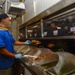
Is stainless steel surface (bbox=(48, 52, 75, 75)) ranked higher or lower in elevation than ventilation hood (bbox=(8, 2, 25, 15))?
lower

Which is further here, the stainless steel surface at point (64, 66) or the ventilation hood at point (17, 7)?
the ventilation hood at point (17, 7)

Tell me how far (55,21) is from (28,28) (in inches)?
67.0

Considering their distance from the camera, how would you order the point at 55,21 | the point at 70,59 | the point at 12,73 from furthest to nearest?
the point at 12,73 → the point at 55,21 → the point at 70,59

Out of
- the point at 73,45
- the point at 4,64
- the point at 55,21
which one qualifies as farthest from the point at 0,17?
the point at 73,45

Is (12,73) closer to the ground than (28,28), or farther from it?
closer to the ground

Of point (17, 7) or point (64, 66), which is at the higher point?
point (17, 7)

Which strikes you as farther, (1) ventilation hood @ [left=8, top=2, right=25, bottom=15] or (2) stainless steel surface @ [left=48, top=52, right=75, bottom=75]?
(1) ventilation hood @ [left=8, top=2, right=25, bottom=15]

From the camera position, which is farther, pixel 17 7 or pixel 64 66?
pixel 17 7

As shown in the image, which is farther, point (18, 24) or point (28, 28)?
point (18, 24)

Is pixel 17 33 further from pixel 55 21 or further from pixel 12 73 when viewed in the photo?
pixel 55 21

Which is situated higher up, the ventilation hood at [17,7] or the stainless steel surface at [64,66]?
the ventilation hood at [17,7]

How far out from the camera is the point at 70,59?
1573mm

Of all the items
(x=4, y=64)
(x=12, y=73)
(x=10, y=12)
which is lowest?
(x=12, y=73)

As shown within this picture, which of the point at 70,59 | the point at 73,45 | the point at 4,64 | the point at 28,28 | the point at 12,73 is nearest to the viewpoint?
the point at 70,59
